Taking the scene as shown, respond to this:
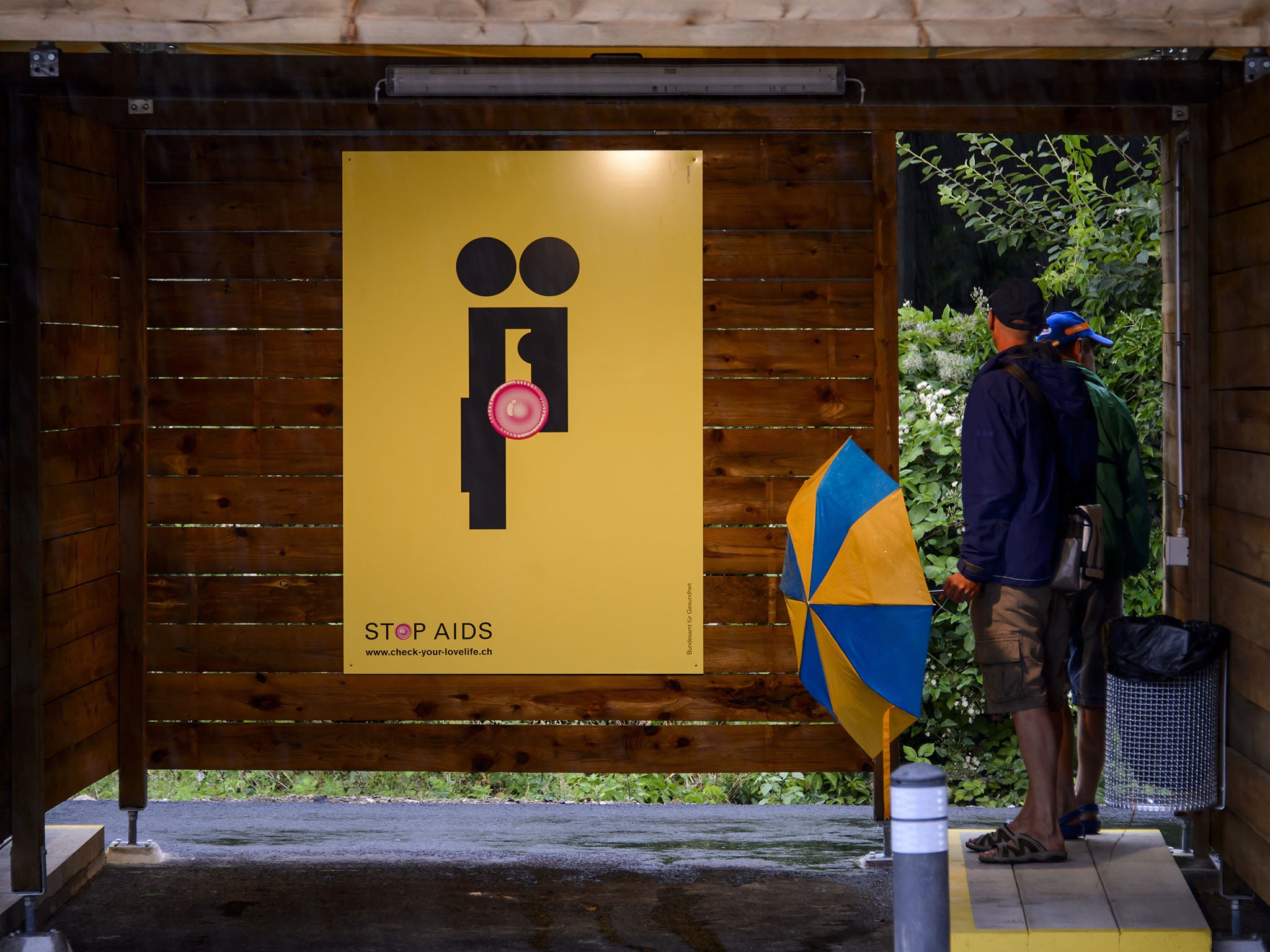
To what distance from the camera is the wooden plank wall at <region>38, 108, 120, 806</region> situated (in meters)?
5.11

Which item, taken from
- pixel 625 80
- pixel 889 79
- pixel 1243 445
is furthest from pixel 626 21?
pixel 1243 445

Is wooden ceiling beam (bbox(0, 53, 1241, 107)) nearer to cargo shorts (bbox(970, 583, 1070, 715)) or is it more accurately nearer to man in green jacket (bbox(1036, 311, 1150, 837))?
man in green jacket (bbox(1036, 311, 1150, 837))

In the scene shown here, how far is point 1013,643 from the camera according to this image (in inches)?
190

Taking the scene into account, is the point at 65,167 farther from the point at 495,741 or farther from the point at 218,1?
the point at 495,741

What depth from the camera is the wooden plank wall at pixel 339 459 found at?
575 cm

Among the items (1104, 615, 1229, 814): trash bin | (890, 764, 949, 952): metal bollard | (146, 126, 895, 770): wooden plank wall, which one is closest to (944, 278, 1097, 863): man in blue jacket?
(1104, 615, 1229, 814): trash bin

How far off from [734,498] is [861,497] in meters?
1.22

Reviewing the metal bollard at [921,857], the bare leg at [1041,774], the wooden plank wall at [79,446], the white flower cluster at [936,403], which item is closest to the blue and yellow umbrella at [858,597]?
the bare leg at [1041,774]

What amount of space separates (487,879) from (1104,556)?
9.02 feet

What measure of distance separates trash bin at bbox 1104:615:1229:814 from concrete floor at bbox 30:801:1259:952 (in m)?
1.05

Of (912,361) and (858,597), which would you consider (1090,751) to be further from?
(912,361)

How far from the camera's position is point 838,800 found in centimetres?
755

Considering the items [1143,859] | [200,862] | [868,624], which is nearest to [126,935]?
[200,862]

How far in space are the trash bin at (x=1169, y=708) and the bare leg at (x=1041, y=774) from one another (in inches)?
10.5
